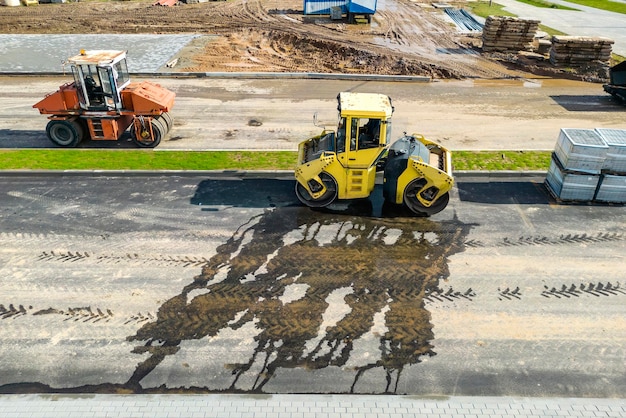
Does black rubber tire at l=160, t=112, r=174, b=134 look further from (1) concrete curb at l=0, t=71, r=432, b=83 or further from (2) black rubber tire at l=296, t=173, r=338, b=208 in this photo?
(1) concrete curb at l=0, t=71, r=432, b=83

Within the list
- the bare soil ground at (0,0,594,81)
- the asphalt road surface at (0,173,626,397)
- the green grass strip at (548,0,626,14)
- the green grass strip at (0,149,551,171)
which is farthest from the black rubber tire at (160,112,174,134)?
the green grass strip at (548,0,626,14)

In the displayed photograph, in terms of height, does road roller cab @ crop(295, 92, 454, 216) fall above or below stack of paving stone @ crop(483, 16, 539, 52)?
below

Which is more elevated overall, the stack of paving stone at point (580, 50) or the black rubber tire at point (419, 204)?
the stack of paving stone at point (580, 50)

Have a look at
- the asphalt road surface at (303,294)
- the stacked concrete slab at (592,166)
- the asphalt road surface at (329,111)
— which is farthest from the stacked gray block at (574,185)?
the asphalt road surface at (329,111)

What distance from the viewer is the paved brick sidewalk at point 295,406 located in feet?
21.0

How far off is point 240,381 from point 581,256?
7234mm

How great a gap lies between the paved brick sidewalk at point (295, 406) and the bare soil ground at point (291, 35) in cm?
1753

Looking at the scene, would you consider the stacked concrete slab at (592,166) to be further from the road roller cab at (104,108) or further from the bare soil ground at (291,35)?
the road roller cab at (104,108)

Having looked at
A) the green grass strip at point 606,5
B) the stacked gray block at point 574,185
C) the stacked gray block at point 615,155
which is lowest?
the stacked gray block at point 574,185

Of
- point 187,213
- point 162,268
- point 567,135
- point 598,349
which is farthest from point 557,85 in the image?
point 162,268

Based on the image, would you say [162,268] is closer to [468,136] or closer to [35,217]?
[35,217]

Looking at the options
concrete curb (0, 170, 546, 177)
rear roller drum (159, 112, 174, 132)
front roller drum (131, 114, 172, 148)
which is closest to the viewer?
concrete curb (0, 170, 546, 177)

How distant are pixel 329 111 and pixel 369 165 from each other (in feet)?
24.8

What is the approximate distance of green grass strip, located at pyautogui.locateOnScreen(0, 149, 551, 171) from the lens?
42.4ft
